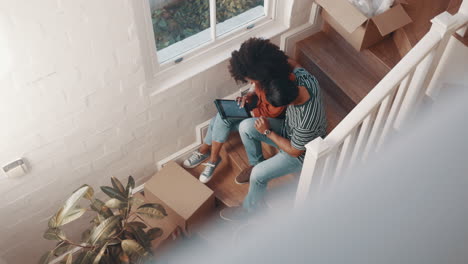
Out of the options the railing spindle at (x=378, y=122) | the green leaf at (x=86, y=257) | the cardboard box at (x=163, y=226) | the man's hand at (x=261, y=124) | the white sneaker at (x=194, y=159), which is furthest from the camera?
the white sneaker at (x=194, y=159)

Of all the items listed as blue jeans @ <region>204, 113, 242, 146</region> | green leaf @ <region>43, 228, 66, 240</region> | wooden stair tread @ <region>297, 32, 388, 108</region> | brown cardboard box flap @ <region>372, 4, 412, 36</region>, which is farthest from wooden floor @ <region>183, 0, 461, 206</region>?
green leaf @ <region>43, 228, 66, 240</region>

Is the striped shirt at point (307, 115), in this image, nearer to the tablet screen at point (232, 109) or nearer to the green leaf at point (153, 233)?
the tablet screen at point (232, 109)

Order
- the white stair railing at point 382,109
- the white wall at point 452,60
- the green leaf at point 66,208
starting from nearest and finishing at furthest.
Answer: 1. the white stair railing at point 382,109
2. the white wall at point 452,60
3. the green leaf at point 66,208

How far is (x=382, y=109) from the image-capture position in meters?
1.84

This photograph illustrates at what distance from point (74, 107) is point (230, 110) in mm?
844

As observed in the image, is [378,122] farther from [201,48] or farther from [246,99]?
[201,48]

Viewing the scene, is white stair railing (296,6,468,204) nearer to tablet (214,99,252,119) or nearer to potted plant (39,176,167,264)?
tablet (214,99,252,119)

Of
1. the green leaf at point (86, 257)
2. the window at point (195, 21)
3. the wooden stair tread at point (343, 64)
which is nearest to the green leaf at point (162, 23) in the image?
the window at point (195, 21)

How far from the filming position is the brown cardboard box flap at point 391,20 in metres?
2.35

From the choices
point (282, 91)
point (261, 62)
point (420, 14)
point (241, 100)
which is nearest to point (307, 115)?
point (282, 91)

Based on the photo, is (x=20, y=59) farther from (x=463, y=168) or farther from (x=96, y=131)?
(x=463, y=168)

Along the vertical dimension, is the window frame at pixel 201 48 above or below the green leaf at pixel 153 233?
above

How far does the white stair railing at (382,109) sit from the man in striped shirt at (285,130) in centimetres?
28

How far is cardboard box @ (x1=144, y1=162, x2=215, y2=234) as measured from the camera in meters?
2.73
